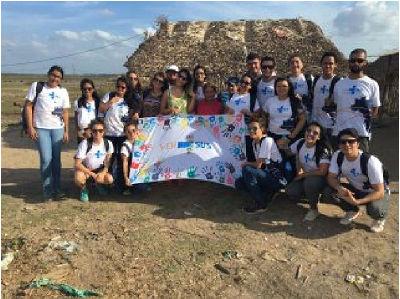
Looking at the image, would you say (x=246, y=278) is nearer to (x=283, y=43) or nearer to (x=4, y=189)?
(x=4, y=189)

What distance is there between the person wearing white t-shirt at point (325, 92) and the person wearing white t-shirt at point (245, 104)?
2.86ft

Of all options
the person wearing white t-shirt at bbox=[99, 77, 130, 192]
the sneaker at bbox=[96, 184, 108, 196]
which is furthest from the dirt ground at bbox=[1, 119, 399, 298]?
the person wearing white t-shirt at bbox=[99, 77, 130, 192]

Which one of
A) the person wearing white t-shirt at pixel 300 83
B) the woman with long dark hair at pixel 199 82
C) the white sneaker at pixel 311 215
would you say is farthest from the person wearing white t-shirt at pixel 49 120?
the white sneaker at pixel 311 215

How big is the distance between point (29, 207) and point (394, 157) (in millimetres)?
7756

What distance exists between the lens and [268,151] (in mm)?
6516

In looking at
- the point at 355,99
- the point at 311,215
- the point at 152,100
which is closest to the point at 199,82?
the point at 152,100

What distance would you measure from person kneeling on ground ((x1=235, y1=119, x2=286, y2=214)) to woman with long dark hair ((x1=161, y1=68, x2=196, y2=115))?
1285mm

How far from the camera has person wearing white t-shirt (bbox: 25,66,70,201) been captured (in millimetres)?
7055

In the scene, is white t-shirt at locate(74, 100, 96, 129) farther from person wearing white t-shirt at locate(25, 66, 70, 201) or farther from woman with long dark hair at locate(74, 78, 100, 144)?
person wearing white t-shirt at locate(25, 66, 70, 201)

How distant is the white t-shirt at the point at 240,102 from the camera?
7062mm

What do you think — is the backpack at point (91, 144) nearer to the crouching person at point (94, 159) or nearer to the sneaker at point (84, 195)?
the crouching person at point (94, 159)

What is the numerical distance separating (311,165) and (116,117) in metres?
3.09

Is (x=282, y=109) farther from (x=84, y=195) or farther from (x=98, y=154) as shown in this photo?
(x=84, y=195)

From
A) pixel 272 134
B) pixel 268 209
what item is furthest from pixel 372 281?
pixel 272 134
